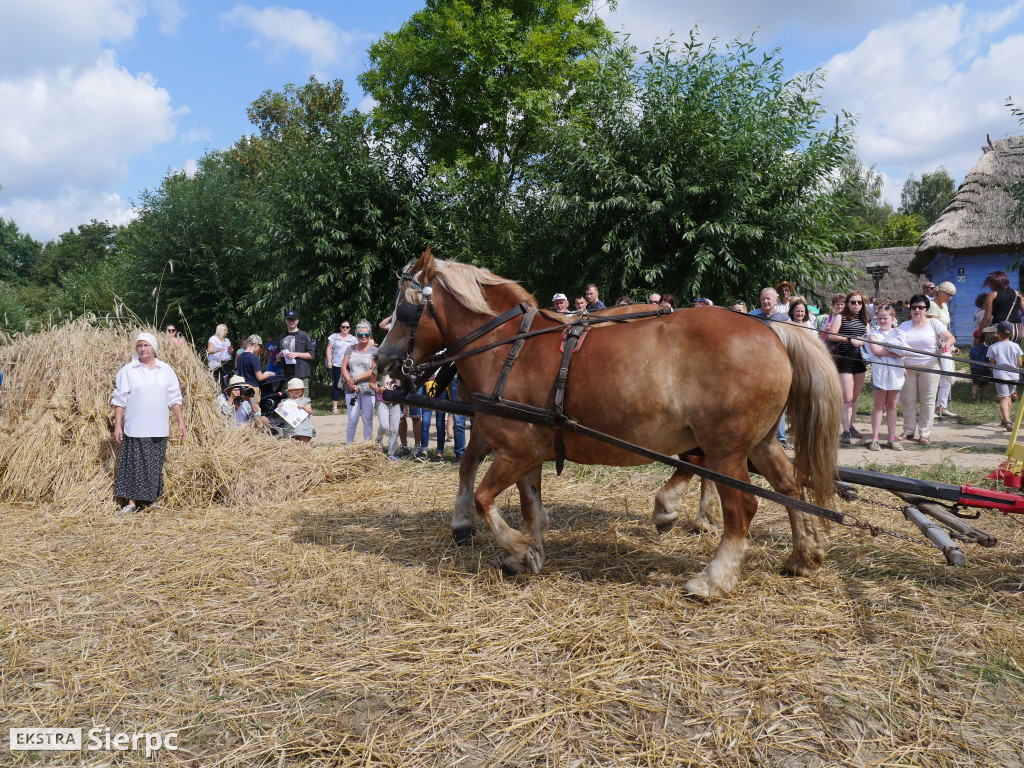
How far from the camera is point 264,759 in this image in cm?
259

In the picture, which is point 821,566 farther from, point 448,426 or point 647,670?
point 448,426

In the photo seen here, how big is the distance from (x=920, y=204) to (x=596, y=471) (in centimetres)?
5695

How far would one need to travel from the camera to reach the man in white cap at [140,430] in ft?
21.1

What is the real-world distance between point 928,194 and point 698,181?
4996 cm

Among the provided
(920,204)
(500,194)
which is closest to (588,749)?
(500,194)

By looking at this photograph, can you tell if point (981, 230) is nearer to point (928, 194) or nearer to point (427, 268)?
point (427, 268)

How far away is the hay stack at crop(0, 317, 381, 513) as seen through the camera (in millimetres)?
6562

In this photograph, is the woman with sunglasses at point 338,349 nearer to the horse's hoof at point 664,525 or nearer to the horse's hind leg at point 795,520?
the horse's hoof at point 664,525

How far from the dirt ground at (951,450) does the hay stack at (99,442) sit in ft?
5.49

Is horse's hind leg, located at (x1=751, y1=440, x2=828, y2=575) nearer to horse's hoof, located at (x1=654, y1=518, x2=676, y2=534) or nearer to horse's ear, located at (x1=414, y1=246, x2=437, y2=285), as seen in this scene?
horse's hoof, located at (x1=654, y1=518, x2=676, y2=534)

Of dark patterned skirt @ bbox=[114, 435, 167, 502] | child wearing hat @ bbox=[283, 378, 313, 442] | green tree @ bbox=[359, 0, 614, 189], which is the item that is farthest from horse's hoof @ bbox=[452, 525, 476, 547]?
green tree @ bbox=[359, 0, 614, 189]

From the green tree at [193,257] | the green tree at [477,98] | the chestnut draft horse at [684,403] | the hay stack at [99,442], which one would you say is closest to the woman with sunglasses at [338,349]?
the hay stack at [99,442]

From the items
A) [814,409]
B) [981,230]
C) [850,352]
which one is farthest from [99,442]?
[981,230]

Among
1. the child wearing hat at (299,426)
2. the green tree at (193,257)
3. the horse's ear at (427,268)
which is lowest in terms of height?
the child wearing hat at (299,426)
